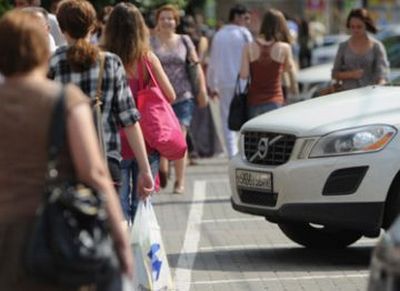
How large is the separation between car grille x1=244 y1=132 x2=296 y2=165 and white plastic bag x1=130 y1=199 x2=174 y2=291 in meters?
2.06

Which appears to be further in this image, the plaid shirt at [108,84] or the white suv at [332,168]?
the white suv at [332,168]

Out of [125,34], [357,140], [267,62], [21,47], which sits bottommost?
[267,62]

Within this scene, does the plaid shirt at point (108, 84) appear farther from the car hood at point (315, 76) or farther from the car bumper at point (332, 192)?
the car hood at point (315, 76)

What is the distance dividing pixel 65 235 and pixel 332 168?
4.32 meters

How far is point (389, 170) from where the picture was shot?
8.73 meters

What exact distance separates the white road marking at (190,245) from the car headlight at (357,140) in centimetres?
119

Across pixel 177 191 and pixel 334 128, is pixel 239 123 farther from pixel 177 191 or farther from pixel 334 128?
pixel 334 128

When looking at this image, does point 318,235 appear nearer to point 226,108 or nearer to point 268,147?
point 268,147

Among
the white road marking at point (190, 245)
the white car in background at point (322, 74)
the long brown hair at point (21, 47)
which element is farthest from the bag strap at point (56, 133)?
the white car in background at point (322, 74)

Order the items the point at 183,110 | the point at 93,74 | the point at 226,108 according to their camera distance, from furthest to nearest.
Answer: the point at 226,108 → the point at 183,110 → the point at 93,74

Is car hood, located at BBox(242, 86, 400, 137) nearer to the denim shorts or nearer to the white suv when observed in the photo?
the white suv

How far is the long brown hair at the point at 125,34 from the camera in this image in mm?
7688

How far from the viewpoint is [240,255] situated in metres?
9.90

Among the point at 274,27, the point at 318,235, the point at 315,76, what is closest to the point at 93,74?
the point at 318,235
